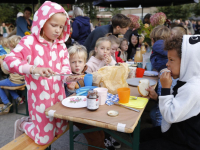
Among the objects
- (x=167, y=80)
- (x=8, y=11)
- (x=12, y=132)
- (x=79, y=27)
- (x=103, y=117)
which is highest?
(x=8, y=11)

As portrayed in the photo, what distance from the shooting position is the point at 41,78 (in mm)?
1663

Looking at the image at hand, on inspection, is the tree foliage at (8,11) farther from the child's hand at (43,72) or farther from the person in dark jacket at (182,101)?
the person in dark jacket at (182,101)

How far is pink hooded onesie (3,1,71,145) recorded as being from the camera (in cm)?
160

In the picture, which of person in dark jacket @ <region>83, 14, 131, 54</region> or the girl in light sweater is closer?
the girl in light sweater

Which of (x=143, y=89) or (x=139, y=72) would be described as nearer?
(x=143, y=89)

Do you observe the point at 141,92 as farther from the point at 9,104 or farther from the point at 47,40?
the point at 9,104

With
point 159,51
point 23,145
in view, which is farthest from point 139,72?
point 23,145

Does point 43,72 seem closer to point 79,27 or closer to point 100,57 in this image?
point 100,57

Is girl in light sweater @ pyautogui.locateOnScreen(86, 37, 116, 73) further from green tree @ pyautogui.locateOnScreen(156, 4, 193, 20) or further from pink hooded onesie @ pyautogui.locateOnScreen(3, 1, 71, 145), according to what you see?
green tree @ pyautogui.locateOnScreen(156, 4, 193, 20)

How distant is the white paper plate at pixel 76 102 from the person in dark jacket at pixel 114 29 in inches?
83.5

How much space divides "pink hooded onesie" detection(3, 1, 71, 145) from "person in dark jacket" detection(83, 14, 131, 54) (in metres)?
1.90

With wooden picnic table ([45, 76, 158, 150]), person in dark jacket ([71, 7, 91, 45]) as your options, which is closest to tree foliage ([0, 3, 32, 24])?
person in dark jacket ([71, 7, 91, 45])

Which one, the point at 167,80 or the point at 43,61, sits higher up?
the point at 43,61

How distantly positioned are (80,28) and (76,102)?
126 inches
